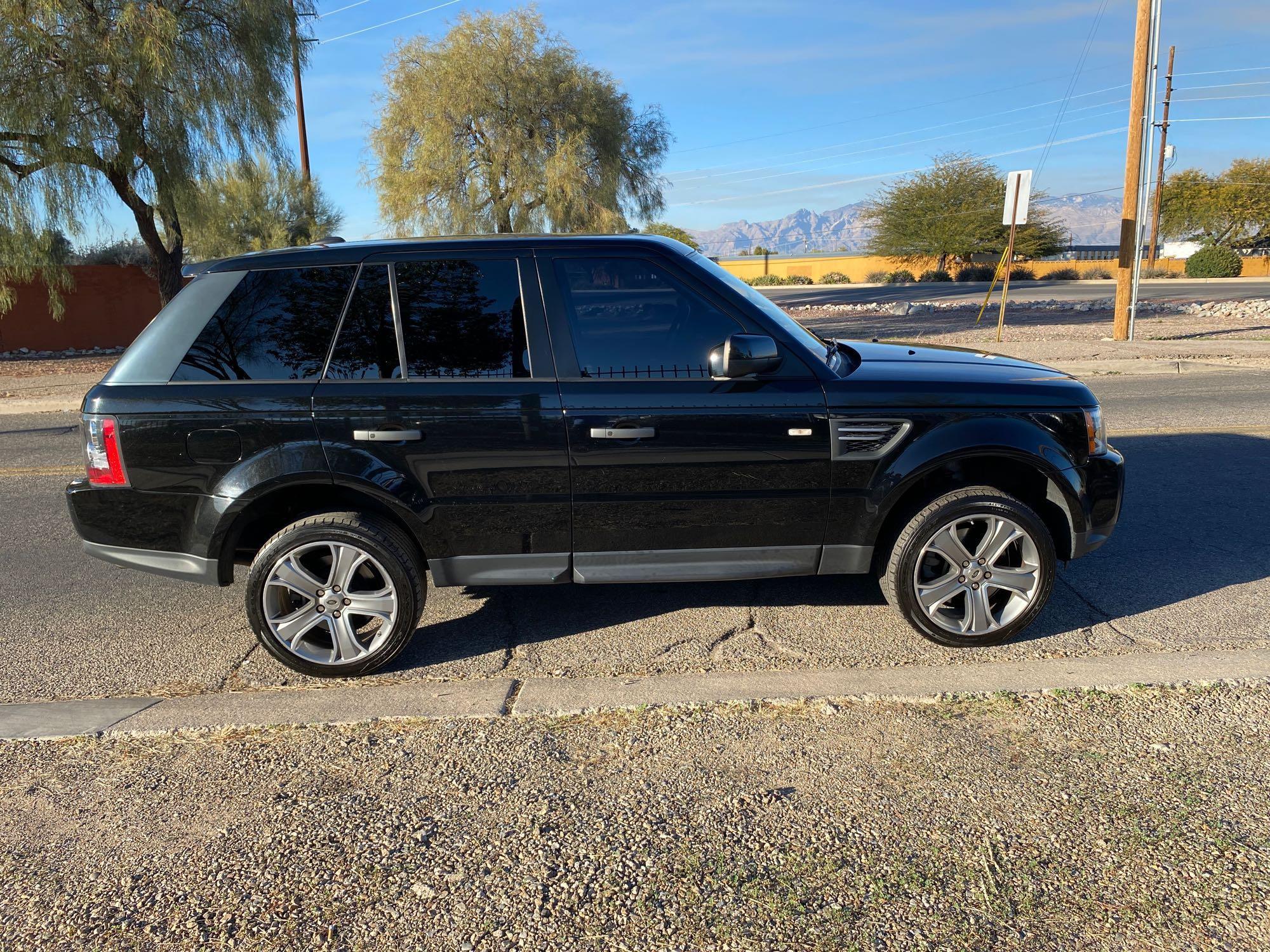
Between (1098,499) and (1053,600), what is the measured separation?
0.71 meters

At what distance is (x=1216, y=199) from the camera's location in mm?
Result: 55281

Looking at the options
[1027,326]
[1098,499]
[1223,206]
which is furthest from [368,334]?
[1223,206]

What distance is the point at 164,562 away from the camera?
4.02 m

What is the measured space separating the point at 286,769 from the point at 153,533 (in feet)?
4.60

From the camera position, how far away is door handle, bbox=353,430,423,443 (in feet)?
12.6

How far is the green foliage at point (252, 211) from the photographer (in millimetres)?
18562

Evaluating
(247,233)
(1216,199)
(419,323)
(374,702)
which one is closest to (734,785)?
(374,702)

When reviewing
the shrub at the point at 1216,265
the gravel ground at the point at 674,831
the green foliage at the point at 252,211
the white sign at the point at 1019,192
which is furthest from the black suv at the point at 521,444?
the shrub at the point at 1216,265

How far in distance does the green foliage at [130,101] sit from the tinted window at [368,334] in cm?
1495

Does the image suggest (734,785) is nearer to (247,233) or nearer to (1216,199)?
(247,233)

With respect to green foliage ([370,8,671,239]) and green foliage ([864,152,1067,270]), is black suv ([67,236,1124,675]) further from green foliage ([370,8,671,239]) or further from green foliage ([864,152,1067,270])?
green foliage ([864,152,1067,270])

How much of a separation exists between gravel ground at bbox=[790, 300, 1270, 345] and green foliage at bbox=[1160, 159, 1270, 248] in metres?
38.2

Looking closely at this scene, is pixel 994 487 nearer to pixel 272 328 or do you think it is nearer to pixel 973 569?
pixel 973 569

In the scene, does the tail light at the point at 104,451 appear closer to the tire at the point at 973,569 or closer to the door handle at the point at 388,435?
the door handle at the point at 388,435
